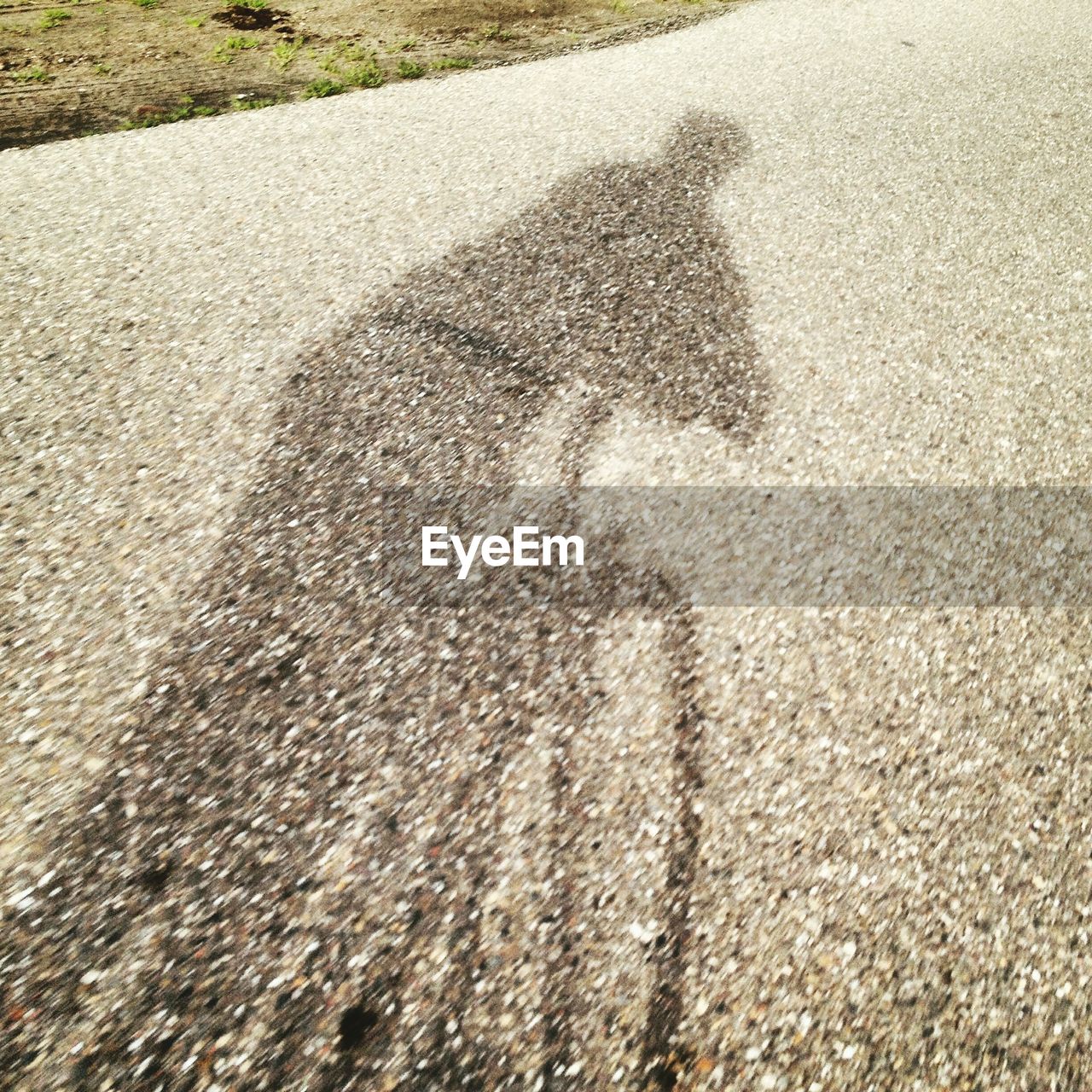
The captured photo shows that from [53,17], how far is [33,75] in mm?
1422

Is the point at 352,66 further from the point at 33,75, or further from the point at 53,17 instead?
the point at 53,17

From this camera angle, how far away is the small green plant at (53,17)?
7.54 metres

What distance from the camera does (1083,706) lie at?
11.7 feet

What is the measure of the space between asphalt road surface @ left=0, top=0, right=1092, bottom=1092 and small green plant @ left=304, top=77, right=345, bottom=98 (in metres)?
1.24

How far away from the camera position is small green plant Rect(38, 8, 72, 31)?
754 centimetres

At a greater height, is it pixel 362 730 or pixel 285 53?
pixel 285 53

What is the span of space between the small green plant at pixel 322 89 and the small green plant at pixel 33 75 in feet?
8.33

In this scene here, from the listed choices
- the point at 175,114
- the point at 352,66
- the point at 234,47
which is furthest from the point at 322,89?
the point at 175,114

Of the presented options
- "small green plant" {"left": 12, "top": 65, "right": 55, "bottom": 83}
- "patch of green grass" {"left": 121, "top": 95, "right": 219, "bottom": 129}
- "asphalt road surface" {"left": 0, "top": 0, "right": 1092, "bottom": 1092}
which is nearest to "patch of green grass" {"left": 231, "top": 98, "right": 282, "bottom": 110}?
"patch of green grass" {"left": 121, "top": 95, "right": 219, "bottom": 129}

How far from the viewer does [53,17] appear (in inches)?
301

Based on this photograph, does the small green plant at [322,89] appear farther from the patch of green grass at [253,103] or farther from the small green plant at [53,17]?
the small green plant at [53,17]

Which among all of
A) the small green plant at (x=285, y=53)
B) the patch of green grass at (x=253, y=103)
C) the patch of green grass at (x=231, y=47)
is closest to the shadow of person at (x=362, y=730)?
the patch of green grass at (x=253, y=103)

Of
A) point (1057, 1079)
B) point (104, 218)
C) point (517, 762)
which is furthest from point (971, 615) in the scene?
point (104, 218)

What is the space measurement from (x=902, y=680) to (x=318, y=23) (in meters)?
9.83
